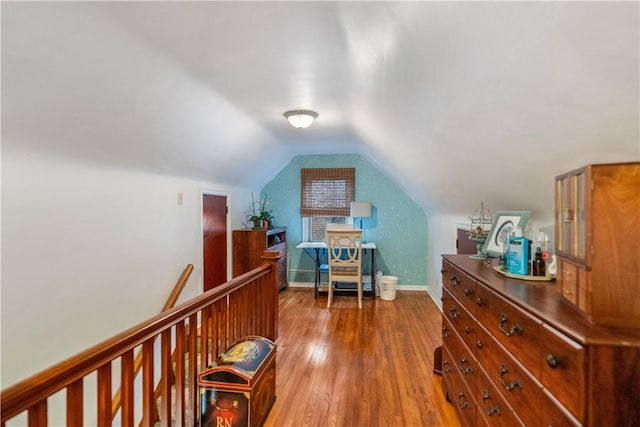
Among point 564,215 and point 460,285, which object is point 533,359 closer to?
point 564,215

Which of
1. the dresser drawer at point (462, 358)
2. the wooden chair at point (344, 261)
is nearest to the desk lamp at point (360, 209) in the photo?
the wooden chair at point (344, 261)

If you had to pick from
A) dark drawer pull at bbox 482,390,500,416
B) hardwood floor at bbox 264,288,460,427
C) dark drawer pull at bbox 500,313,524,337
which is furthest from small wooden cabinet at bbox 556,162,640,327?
hardwood floor at bbox 264,288,460,427

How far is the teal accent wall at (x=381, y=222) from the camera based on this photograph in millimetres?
5090

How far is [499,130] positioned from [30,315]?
2886 millimetres

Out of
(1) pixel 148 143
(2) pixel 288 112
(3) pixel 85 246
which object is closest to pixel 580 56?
(2) pixel 288 112

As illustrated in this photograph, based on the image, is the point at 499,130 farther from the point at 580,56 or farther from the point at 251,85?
the point at 251,85

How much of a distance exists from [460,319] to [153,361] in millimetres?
1698

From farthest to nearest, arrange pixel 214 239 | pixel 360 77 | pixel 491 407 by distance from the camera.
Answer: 1. pixel 214 239
2. pixel 360 77
3. pixel 491 407

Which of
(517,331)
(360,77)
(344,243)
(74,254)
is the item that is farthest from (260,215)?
(517,331)

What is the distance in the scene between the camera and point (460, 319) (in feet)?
5.99

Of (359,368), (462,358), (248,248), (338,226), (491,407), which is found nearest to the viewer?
(491,407)

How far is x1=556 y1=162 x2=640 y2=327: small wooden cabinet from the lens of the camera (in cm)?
85

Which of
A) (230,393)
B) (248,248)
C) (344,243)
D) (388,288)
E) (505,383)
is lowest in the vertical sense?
(388,288)

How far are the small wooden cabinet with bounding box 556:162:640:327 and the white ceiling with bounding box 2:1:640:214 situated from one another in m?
0.32
